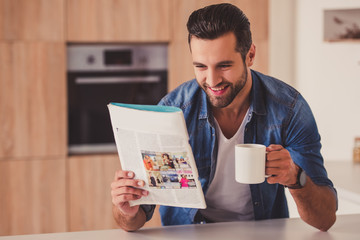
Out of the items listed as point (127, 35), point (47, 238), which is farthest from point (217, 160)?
point (127, 35)

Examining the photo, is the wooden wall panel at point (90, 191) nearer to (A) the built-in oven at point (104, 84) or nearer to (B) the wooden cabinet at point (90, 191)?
(B) the wooden cabinet at point (90, 191)

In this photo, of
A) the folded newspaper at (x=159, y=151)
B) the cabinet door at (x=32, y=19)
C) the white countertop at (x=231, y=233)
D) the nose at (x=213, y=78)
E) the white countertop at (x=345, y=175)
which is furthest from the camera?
the cabinet door at (x=32, y=19)

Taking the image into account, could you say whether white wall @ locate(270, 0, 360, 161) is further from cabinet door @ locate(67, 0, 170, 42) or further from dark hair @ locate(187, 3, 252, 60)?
dark hair @ locate(187, 3, 252, 60)

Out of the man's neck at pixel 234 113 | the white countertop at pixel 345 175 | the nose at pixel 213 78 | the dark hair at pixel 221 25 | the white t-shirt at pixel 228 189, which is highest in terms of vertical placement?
the dark hair at pixel 221 25

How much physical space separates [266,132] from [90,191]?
176cm

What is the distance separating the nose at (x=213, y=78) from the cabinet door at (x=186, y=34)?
160 cm

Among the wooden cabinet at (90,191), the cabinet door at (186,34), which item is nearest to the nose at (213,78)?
the cabinet door at (186,34)

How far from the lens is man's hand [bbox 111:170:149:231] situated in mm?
1246

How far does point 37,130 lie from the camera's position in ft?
9.34

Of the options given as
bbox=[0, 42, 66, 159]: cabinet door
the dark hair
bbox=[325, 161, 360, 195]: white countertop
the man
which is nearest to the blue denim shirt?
the man

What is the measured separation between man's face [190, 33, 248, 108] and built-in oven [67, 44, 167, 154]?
5.32ft

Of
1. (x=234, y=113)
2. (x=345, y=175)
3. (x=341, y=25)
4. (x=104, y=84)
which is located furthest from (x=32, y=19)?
(x=341, y=25)

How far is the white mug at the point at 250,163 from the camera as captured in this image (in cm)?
113

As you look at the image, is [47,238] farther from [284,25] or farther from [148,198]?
[284,25]
